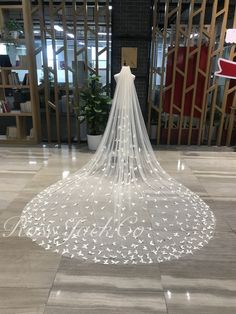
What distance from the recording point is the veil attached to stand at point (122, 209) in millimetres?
2214

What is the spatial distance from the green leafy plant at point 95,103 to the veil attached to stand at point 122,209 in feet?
Result: 4.25

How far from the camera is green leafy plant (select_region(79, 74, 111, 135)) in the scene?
444cm

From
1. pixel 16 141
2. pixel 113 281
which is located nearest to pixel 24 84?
pixel 16 141

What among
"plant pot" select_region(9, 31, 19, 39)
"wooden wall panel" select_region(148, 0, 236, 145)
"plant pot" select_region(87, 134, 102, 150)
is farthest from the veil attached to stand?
"plant pot" select_region(9, 31, 19, 39)

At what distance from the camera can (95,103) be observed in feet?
14.5

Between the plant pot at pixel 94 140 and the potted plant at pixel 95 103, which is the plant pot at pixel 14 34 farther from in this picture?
the plant pot at pixel 94 140

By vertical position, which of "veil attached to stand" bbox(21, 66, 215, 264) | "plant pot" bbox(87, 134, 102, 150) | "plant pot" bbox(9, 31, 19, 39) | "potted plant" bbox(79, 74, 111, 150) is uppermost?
"plant pot" bbox(9, 31, 19, 39)

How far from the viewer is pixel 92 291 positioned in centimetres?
180

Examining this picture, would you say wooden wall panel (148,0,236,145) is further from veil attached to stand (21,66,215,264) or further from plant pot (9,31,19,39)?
plant pot (9,31,19,39)

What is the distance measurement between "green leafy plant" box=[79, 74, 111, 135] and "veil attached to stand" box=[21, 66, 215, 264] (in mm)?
1294

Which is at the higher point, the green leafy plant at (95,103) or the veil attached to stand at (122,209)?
the green leafy plant at (95,103)

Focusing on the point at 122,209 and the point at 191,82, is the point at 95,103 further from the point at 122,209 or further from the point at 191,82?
the point at 122,209

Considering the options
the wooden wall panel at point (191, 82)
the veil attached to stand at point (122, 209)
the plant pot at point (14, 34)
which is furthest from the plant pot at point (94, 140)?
the plant pot at point (14, 34)

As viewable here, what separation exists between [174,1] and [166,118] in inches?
89.1
